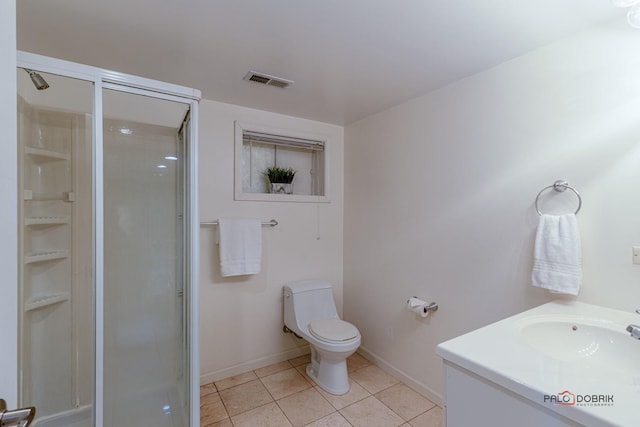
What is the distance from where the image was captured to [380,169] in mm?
2529

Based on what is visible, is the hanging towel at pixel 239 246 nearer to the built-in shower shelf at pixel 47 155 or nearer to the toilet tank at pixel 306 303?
the toilet tank at pixel 306 303

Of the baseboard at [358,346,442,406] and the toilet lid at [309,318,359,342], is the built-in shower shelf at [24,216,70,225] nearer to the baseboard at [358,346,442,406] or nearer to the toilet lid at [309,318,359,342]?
the toilet lid at [309,318,359,342]

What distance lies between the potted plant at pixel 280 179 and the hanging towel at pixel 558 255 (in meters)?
1.86

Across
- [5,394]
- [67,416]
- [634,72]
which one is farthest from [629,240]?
[67,416]

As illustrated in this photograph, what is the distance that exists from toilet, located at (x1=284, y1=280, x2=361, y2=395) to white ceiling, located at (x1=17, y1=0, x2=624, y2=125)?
1.66 metres

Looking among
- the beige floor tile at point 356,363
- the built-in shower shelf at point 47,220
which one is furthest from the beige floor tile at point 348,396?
the built-in shower shelf at point 47,220

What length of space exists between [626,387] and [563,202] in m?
1.01

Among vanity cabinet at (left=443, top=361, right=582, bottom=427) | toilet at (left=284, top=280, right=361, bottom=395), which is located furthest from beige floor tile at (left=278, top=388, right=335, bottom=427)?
vanity cabinet at (left=443, top=361, right=582, bottom=427)

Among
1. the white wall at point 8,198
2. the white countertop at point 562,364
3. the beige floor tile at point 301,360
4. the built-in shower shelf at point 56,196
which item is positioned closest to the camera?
the white wall at point 8,198

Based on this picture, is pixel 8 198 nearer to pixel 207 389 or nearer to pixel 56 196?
pixel 56 196

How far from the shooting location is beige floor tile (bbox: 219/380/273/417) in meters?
2.03

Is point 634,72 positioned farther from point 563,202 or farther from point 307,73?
point 307,73

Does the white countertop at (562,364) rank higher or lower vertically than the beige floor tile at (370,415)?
higher

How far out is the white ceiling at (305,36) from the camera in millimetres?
1265
